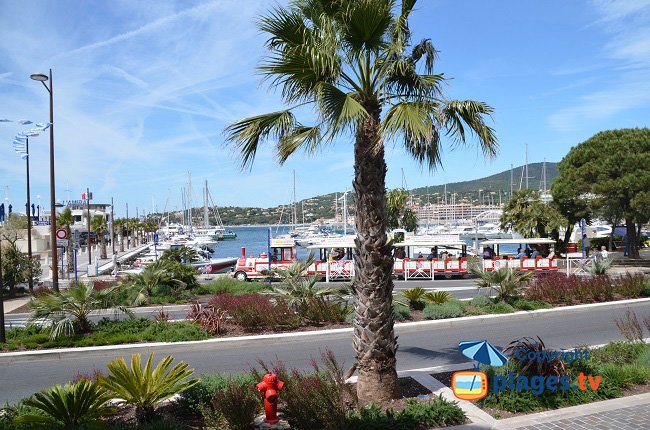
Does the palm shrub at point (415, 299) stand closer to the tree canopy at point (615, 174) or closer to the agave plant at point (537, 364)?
the agave plant at point (537, 364)

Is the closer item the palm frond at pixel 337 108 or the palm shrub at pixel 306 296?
the palm frond at pixel 337 108

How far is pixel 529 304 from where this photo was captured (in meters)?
15.2

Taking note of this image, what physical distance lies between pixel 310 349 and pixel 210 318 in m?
2.87

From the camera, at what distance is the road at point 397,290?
1642cm

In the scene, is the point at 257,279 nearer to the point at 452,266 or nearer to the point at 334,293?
the point at 452,266

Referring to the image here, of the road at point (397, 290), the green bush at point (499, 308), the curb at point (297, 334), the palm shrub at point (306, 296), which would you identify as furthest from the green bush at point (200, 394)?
the green bush at point (499, 308)

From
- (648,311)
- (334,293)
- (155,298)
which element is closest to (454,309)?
(334,293)

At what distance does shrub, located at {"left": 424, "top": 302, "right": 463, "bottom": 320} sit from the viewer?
13.9 metres

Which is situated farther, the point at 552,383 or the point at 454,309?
the point at 454,309

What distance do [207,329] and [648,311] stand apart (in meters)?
12.4

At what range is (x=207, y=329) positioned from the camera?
12.5 meters

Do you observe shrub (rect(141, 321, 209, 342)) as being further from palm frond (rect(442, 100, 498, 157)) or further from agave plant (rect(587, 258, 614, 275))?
agave plant (rect(587, 258, 614, 275))

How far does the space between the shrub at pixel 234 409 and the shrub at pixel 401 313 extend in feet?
25.6

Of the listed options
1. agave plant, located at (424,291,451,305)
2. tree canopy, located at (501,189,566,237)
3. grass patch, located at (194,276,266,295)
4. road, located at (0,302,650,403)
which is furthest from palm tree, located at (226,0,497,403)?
tree canopy, located at (501,189,566,237)
